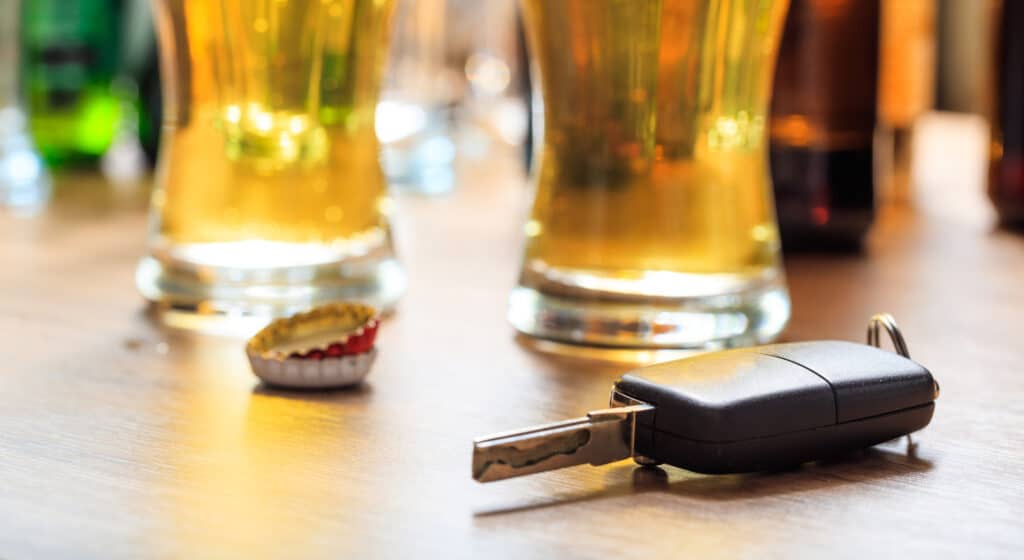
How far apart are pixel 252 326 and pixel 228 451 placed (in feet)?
0.53

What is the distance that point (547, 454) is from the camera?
11.9 inches

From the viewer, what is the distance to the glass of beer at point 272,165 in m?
0.50

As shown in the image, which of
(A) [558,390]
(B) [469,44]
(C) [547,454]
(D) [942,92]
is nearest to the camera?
(C) [547,454]

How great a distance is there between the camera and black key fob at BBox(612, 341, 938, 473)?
302 millimetres

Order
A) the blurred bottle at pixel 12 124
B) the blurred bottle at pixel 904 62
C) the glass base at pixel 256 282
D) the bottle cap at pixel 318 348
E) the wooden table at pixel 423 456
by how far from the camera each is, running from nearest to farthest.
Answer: the wooden table at pixel 423 456 < the bottle cap at pixel 318 348 < the glass base at pixel 256 282 < the blurred bottle at pixel 904 62 < the blurred bottle at pixel 12 124

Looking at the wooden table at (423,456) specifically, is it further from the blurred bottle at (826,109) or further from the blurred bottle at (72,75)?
the blurred bottle at (72,75)

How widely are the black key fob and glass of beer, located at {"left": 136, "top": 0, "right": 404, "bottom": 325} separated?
0.73 feet

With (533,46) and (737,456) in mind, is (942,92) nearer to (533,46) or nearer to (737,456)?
(533,46)

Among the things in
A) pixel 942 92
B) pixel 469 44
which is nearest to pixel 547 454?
pixel 469 44

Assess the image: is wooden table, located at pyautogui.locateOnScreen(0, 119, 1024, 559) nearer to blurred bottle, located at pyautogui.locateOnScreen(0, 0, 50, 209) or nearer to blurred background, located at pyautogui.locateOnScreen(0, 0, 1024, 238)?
blurred background, located at pyautogui.locateOnScreen(0, 0, 1024, 238)

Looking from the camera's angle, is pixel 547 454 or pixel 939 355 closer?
pixel 547 454

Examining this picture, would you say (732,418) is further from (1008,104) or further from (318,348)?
(1008,104)

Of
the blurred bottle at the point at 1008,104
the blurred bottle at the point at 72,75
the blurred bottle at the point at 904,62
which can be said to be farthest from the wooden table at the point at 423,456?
the blurred bottle at the point at 72,75

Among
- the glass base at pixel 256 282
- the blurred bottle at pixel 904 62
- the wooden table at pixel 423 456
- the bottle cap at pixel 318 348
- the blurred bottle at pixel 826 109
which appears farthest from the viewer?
the blurred bottle at pixel 904 62
